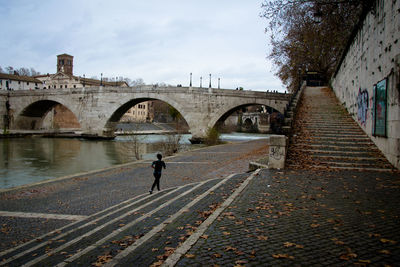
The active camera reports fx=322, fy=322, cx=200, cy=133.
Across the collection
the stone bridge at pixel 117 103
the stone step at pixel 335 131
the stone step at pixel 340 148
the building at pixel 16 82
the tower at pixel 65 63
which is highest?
the tower at pixel 65 63

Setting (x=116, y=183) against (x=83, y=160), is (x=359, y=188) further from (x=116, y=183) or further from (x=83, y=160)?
(x=83, y=160)

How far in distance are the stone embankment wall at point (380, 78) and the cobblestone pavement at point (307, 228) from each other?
235 cm

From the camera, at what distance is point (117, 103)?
39.3 metres

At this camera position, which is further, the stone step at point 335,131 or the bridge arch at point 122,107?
the bridge arch at point 122,107

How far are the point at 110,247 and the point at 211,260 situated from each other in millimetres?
1647

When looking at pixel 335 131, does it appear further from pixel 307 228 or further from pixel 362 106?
pixel 307 228

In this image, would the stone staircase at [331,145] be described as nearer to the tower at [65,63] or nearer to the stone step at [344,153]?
the stone step at [344,153]

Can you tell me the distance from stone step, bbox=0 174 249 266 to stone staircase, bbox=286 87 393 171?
3268 millimetres

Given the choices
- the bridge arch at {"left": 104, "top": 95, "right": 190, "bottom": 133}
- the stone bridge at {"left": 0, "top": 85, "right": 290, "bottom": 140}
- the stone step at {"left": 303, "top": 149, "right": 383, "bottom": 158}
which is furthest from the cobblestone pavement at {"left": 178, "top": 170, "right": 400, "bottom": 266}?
the bridge arch at {"left": 104, "top": 95, "right": 190, "bottom": 133}

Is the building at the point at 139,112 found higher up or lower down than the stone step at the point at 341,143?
higher up

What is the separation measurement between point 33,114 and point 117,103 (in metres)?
19.9

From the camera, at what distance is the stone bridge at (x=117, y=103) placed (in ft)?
115

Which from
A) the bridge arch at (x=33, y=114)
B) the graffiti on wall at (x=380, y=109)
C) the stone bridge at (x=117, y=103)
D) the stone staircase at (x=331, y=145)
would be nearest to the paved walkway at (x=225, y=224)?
the stone staircase at (x=331, y=145)

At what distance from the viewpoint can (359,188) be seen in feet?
21.1
